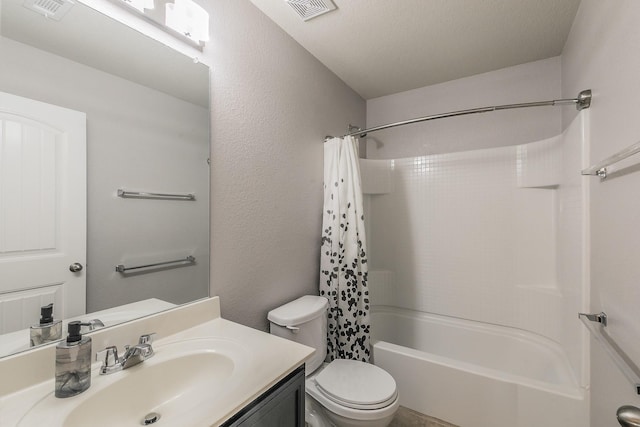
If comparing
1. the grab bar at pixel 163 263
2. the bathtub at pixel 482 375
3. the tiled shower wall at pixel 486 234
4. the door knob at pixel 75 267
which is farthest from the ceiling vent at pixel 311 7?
the bathtub at pixel 482 375

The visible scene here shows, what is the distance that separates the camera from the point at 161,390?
89 centimetres

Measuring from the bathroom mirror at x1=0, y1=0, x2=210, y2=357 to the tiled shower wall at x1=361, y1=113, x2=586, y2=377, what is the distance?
1706 mm

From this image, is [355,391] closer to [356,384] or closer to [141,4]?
[356,384]

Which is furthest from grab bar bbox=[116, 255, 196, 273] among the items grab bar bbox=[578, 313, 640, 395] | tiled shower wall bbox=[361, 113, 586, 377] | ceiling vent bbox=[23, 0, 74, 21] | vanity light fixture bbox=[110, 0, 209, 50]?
tiled shower wall bbox=[361, 113, 586, 377]

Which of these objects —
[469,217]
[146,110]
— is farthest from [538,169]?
[146,110]

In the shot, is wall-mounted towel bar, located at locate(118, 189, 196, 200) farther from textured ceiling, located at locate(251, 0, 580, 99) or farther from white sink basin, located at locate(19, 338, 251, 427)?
textured ceiling, located at locate(251, 0, 580, 99)

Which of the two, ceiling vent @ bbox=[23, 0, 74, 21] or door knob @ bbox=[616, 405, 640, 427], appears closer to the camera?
door knob @ bbox=[616, 405, 640, 427]

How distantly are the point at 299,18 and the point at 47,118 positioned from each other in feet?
4.29

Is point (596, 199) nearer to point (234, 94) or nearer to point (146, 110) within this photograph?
point (234, 94)

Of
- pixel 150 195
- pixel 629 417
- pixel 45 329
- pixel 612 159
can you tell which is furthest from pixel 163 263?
pixel 612 159

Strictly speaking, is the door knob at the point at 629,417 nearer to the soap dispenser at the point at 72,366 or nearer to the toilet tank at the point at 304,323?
the toilet tank at the point at 304,323

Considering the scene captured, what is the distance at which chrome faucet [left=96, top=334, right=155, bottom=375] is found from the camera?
832 millimetres

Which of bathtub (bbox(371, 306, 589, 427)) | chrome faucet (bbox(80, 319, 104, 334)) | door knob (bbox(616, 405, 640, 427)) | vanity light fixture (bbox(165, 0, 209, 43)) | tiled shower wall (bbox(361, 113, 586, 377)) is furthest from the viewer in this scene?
tiled shower wall (bbox(361, 113, 586, 377))

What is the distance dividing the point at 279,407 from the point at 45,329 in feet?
2.39
